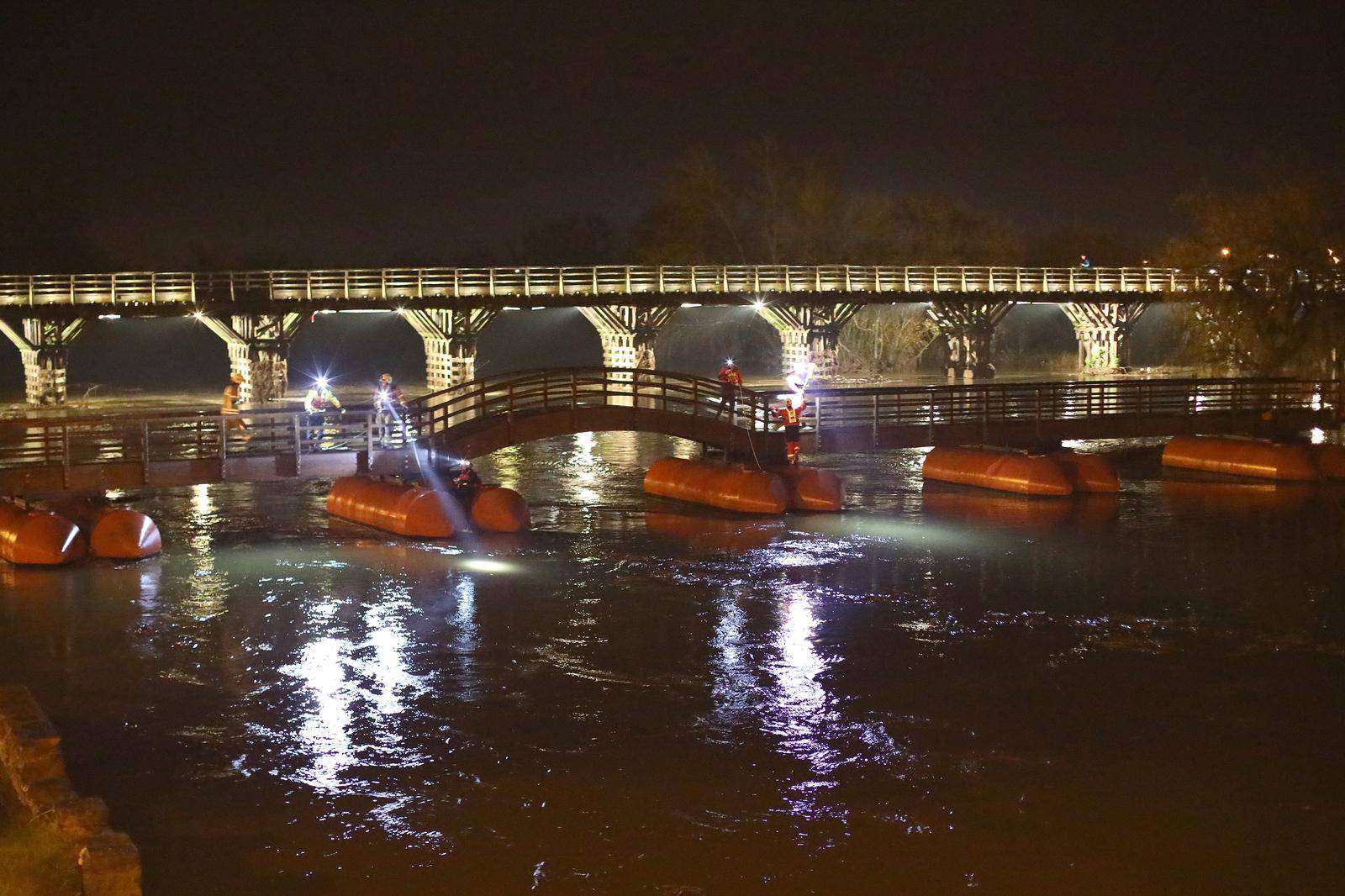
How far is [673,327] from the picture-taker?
326 ft

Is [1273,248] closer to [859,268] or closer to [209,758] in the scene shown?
[859,268]

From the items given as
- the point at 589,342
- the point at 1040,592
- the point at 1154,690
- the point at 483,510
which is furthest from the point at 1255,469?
the point at 589,342

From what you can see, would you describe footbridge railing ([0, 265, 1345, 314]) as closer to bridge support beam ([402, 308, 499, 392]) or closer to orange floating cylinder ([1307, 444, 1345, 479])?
bridge support beam ([402, 308, 499, 392])

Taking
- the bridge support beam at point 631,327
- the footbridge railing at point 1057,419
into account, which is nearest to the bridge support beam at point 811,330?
the bridge support beam at point 631,327

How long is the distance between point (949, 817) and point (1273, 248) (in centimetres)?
4182

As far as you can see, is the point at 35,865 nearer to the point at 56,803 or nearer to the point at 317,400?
the point at 56,803

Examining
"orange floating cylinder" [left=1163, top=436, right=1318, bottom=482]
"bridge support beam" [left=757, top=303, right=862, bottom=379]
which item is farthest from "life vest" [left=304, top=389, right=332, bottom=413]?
"bridge support beam" [left=757, top=303, right=862, bottom=379]

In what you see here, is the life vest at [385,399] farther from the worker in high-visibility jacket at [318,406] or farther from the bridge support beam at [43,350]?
the bridge support beam at [43,350]

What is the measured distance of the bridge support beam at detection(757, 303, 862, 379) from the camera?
6900 cm

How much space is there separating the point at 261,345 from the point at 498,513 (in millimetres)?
37031

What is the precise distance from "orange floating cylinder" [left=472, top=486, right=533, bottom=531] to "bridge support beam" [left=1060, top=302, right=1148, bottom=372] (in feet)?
176

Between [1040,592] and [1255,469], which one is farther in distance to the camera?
[1255,469]

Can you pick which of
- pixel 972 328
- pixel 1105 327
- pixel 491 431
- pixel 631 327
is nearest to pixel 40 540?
pixel 491 431

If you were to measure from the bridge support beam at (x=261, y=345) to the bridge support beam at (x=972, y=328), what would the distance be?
30.3 m
